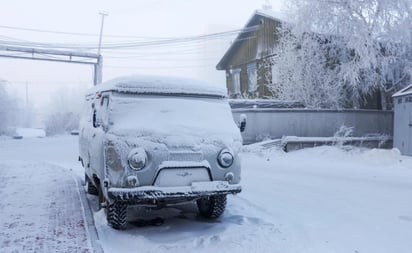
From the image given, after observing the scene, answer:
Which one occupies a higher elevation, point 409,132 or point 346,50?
point 346,50

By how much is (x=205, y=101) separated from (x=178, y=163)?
1375 mm

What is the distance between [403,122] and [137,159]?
35.4 feet

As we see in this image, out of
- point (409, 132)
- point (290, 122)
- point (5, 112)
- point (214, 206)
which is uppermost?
point (290, 122)

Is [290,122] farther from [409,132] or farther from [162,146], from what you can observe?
[162,146]

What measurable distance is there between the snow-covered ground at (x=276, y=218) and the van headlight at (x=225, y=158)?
0.91m

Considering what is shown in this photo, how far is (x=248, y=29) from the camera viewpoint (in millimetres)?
26062

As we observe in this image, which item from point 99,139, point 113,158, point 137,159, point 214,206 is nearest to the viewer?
point 137,159

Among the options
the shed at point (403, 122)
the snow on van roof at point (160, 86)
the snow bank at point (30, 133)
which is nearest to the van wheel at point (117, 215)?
the snow on van roof at point (160, 86)

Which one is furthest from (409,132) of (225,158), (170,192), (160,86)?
(170,192)

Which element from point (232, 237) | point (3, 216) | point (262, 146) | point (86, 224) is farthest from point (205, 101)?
point (262, 146)

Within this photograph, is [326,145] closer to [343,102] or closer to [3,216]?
[343,102]

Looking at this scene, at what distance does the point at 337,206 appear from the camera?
23.7 ft

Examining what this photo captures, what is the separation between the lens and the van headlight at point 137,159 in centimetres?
529

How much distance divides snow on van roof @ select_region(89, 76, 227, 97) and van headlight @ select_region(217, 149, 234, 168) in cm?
113
